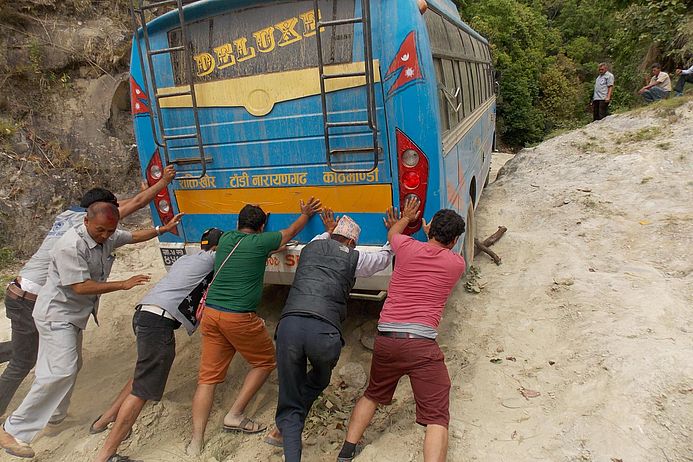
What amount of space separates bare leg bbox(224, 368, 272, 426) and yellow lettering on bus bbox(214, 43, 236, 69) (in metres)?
2.24

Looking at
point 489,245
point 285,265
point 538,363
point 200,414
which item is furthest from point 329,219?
point 489,245

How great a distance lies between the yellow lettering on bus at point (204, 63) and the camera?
11.3 feet

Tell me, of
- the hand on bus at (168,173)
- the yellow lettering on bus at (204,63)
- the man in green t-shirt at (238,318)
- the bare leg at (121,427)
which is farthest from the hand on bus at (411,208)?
the bare leg at (121,427)

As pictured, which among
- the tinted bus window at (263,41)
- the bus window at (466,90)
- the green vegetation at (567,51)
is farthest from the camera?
the green vegetation at (567,51)

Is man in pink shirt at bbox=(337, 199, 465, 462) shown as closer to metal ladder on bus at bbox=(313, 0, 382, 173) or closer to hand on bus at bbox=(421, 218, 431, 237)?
hand on bus at bbox=(421, 218, 431, 237)

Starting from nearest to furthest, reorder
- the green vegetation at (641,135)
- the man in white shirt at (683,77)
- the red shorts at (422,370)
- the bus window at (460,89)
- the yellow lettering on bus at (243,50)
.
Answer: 1. the red shorts at (422,370)
2. the yellow lettering on bus at (243,50)
3. the bus window at (460,89)
4. the green vegetation at (641,135)
5. the man in white shirt at (683,77)

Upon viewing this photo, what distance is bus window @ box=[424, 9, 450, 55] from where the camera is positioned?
3.40 metres

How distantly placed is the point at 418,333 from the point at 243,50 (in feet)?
7.57

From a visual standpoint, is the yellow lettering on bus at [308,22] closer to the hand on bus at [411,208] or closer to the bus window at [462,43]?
the hand on bus at [411,208]

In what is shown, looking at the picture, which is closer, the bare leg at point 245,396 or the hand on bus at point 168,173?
the bare leg at point 245,396

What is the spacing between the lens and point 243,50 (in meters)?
3.32

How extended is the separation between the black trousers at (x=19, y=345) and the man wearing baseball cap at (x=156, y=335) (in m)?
0.77

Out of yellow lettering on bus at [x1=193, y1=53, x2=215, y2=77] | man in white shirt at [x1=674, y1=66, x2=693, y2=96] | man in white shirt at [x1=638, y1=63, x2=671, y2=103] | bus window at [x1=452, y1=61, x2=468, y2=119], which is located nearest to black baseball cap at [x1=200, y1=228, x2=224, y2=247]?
yellow lettering on bus at [x1=193, y1=53, x2=215, y2=77]

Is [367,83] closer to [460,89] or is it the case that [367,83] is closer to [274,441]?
[460,89]
